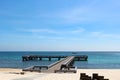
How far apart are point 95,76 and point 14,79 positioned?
5.20 m

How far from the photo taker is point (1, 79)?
15.3 metres

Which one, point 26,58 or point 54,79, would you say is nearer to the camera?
point 54,79

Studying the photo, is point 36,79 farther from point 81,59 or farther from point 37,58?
point 37,58

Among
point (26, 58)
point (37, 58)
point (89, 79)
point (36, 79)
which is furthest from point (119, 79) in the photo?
point (37, 58)

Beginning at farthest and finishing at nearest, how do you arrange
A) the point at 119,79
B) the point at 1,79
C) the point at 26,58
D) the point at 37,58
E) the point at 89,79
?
the point at 37,58 → the point at 26,58 → the point at 119,79 → the point at 1,79 → the point at 89,79

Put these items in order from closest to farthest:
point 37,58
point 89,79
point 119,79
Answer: point 89,79 → point 119,79 → point 37,58

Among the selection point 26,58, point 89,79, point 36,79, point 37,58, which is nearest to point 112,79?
point 89,79

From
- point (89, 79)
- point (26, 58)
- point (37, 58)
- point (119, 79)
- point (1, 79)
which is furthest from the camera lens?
point (37, 58)

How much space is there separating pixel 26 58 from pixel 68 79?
2439 inches

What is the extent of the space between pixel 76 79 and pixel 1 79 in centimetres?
462

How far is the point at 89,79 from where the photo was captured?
13180 millimetres

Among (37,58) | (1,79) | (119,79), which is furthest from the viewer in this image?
(37,58)

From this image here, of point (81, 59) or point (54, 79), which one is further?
point (81, 59)

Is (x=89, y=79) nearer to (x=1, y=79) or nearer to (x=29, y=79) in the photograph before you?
(x=29, y=79)
